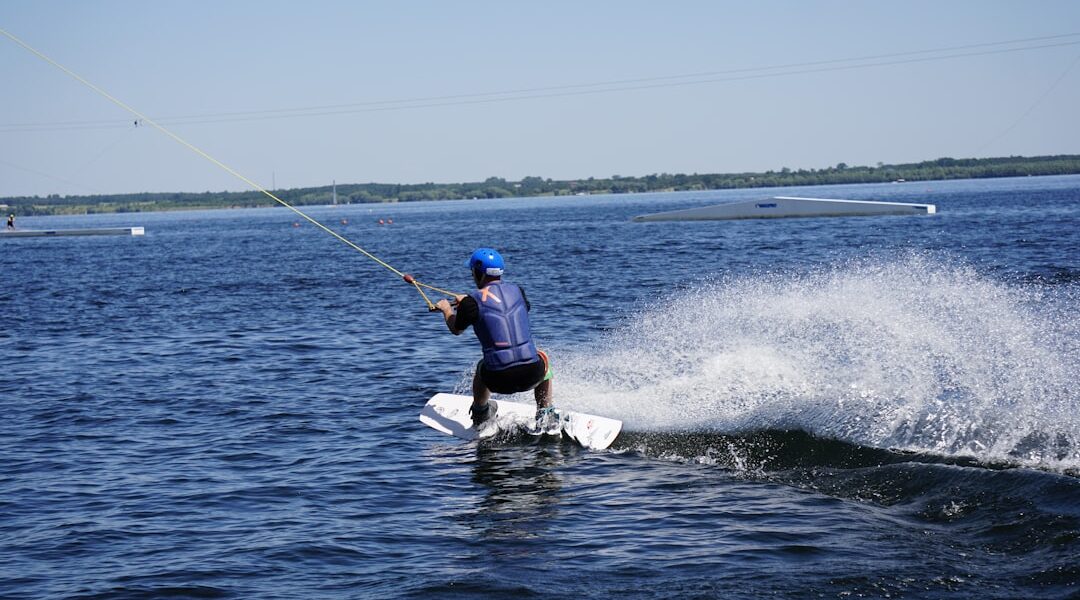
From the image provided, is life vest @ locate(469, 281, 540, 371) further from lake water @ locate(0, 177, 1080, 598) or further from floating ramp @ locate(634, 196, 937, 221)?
floating ramp @ locate(634, 196, 937, 221)

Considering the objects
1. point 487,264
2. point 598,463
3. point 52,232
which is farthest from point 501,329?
point 52,232

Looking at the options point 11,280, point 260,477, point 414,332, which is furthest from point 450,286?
point 260,477

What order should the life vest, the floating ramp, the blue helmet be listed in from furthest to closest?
1. the floating ramp
2. the blue helmet
3. the life vest

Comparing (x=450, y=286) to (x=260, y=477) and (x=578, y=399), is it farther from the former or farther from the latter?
(x=260, y=477)

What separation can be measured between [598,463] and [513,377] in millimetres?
1308

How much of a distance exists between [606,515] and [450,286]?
29.0 metres

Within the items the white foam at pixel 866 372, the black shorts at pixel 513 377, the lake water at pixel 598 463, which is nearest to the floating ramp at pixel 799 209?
the lake water at pixel 598 463

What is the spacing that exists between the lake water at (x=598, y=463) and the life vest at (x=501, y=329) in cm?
118

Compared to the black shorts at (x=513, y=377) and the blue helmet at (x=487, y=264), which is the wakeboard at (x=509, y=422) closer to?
the black shorts at (x=513, y=377)

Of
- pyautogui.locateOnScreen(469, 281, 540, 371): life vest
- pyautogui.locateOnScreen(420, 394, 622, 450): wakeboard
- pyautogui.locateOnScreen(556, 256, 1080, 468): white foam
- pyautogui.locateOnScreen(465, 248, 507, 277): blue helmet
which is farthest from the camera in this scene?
pyautogui.locateOnScreen(420, 394, 622, 450): wakeboard

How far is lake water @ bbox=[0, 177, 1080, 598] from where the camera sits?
8359mm

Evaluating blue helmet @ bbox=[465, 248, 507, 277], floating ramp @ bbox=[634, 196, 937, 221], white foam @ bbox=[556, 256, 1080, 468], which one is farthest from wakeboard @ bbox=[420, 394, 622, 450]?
floating ramp @ bbox=[634, 196, 937, 221]

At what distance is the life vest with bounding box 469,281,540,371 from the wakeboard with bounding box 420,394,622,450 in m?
1.23

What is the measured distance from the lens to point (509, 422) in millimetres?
13484
